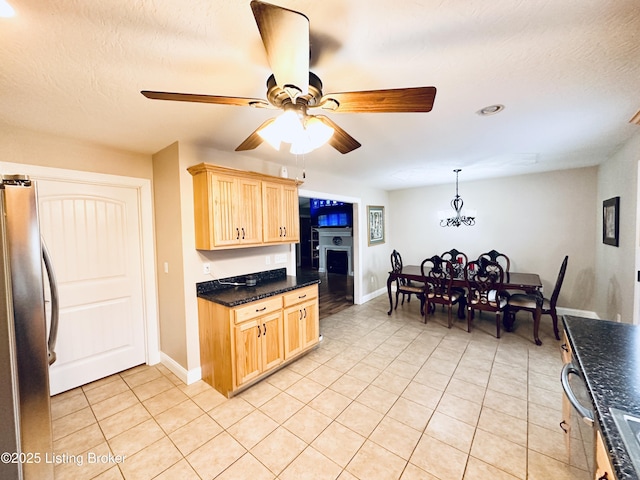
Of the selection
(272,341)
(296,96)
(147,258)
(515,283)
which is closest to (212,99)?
(296,96)

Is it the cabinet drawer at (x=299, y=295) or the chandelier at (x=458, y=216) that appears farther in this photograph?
the chandelier at (x=458, y=216)

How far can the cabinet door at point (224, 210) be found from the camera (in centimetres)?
243

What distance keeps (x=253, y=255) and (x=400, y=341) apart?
2231 mm

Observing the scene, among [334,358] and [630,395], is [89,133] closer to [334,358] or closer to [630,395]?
[334,358]

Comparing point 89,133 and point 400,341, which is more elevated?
point 89,133

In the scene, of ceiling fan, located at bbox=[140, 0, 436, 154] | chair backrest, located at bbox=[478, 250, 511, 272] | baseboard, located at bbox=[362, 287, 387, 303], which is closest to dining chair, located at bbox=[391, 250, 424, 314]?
baseboard, located at bbox=[362, 287, 387, 303]

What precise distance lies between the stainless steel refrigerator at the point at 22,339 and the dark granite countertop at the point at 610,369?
211cm

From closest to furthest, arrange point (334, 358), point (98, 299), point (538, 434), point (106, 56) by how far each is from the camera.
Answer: point (106, 56) → point (538, 434) → point (98, 299) → point (334, 358)

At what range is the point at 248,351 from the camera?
7.89ft

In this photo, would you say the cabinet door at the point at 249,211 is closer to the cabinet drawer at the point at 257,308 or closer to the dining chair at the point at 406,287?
the cabinet drawer at the point at 257,308

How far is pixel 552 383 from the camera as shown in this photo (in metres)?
2.46

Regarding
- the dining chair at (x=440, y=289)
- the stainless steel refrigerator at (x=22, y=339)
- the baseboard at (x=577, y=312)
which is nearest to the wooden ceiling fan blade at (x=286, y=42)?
the stainless steel refrigerator at (x=22, y=339)

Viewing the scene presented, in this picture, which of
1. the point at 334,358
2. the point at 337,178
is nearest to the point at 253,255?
the point at 334,358

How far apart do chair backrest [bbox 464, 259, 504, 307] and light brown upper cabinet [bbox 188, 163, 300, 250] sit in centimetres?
270
